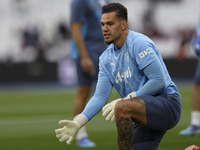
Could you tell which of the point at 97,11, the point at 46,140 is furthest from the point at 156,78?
the point at 46,140

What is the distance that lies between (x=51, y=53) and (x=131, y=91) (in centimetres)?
1857

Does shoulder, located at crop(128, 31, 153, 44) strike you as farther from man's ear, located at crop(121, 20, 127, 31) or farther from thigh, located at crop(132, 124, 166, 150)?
thigh, located at crop(132, 124, 166, 150)

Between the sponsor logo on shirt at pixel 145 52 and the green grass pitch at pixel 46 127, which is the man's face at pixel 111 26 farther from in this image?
the green grass pitch at pixel 46 127

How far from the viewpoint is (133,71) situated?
4754 mm

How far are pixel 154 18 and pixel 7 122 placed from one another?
17507mm

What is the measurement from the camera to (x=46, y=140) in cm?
750

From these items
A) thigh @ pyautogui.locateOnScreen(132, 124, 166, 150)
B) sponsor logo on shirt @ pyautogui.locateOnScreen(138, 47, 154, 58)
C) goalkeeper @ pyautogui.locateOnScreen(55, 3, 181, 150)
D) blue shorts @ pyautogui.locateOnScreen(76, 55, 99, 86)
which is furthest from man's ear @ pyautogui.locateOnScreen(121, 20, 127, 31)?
blue shorts @ pyautogui.locateOnScreen(76, 55, 99, 86)

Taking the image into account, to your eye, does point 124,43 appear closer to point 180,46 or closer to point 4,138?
point 4,138

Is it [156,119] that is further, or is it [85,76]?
[85,76]

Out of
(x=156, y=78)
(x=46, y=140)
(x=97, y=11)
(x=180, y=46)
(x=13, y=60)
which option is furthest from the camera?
(x=180, y=46)


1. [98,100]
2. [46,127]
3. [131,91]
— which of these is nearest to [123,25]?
[131,91]

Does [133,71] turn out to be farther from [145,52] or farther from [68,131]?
[68,131]

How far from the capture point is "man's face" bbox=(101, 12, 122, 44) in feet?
15.5

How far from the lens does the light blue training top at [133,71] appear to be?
14.9 ft
